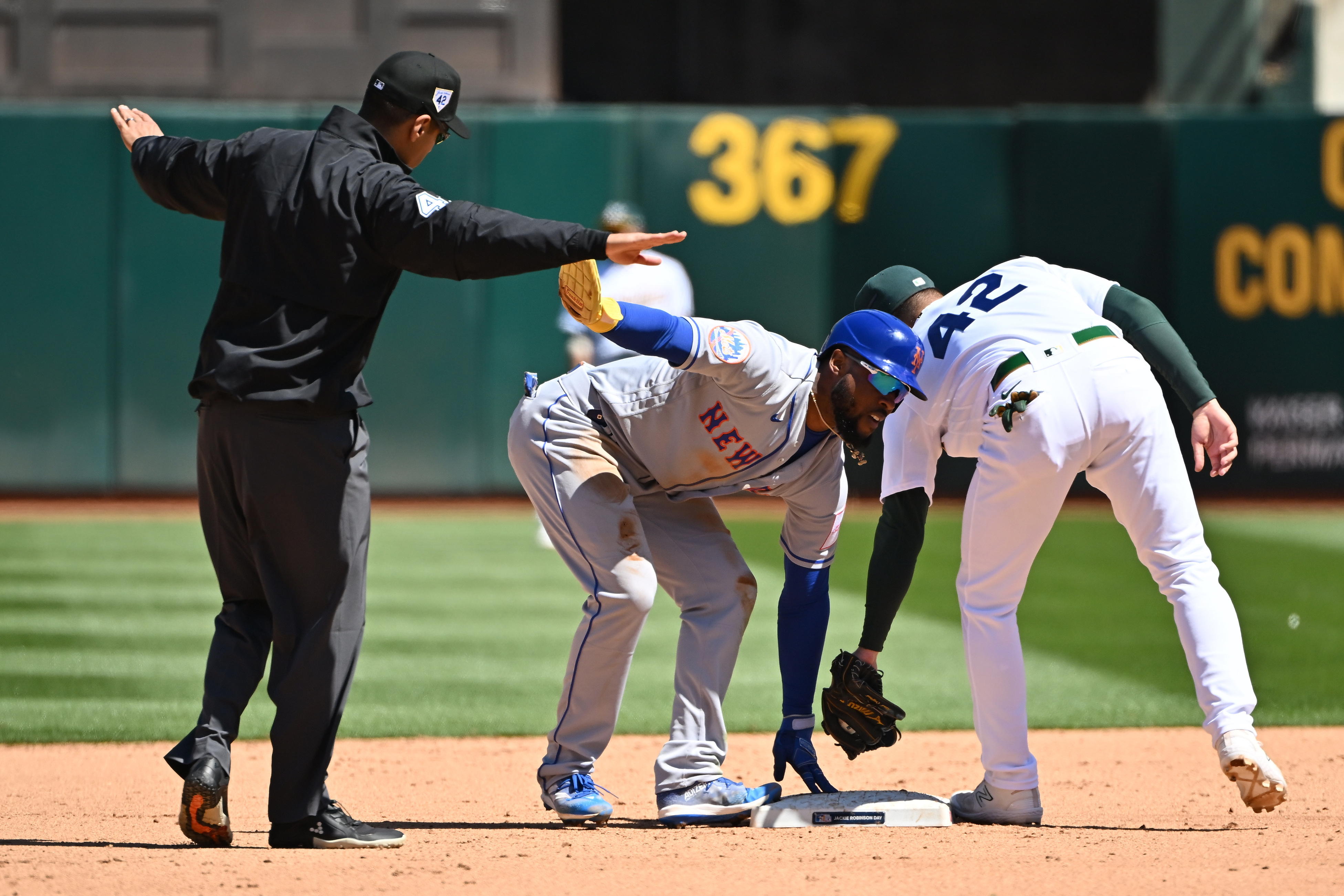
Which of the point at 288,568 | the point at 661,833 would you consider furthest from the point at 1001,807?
the point at 288,568

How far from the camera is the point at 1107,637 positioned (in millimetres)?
7844

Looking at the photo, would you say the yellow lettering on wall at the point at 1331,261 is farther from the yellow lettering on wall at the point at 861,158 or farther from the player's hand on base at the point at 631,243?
the player's hand on base at the point at 631,243

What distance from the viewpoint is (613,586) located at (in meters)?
4.25

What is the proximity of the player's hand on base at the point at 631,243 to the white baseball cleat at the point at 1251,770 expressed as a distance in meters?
1.92

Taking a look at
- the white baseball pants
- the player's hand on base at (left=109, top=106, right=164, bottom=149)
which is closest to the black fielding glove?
the white baseball pants

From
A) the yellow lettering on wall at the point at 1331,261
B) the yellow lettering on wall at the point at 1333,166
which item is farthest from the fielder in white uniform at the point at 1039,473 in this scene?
the yellow lettering on wall at the point at 1333,166

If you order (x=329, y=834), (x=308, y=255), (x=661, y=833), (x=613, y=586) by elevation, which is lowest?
(x=661, y=833)

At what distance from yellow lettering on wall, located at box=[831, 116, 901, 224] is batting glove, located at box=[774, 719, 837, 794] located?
32.8 ft

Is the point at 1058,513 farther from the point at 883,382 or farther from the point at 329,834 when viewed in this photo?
the point at 329,834

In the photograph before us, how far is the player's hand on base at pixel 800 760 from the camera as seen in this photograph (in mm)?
4488

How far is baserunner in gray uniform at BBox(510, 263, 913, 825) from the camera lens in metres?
4.19

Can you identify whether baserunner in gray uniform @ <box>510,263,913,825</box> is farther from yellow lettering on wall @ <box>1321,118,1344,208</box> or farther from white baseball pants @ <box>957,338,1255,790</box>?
yellow lettering on wall @ <box>1321,118,1344,208</box>

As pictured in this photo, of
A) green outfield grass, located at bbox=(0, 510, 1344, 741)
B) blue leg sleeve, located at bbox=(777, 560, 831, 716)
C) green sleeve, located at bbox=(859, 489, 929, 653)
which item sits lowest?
green outfield grass, located at bbox=(0, 510, 1344, 741)

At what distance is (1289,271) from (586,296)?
1170 cm
